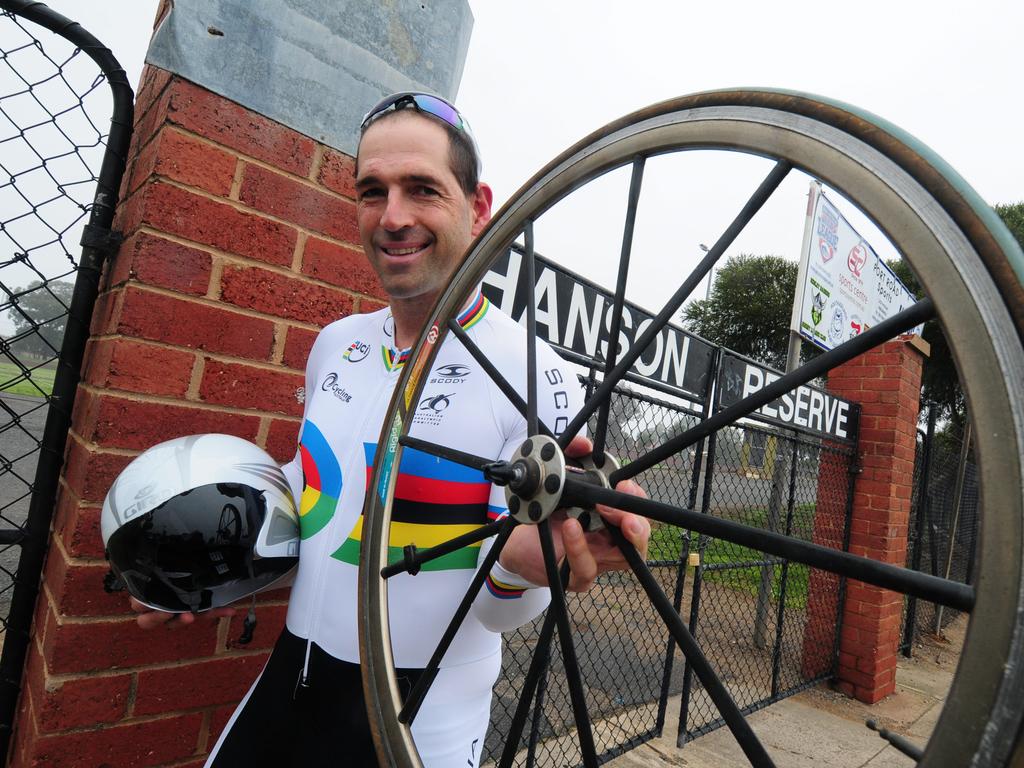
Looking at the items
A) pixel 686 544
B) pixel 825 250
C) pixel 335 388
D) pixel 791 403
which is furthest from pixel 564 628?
pixel 825 250

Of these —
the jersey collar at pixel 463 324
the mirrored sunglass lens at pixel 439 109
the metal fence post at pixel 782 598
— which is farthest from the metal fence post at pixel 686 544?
the mirrored sunglass lens at pixel 439 109

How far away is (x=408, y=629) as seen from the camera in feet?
3.50

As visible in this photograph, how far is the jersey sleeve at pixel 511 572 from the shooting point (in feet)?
3.16

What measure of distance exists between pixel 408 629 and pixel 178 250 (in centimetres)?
113

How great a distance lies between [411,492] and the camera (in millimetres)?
1115

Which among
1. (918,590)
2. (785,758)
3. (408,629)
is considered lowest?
(785,758)

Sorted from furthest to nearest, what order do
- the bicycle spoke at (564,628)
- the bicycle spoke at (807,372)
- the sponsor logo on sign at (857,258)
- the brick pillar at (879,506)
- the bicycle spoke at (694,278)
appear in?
the sponsor logo on sign at (857,258)
the brick pillar at (879,506)
the bicycle spoke at (564,628)
the bicycle spoke at (694,278)
the bicycle spoke at (807,372)

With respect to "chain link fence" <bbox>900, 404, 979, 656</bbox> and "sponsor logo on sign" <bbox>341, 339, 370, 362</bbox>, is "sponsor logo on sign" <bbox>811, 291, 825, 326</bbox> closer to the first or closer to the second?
"chain link fence" <bbox>900, 404, 979, 656</bbox>

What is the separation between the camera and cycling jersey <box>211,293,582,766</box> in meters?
1.06

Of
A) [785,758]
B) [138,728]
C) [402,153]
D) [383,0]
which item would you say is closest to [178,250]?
[402,153]

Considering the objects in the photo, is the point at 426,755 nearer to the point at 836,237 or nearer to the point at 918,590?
the point at 918,590

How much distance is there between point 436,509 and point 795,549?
2.31 feet

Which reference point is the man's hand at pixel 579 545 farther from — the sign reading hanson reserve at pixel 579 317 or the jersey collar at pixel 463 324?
the sign reading hanson reserve at pixel 579 317

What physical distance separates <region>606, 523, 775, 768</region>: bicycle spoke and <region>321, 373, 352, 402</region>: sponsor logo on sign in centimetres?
78
